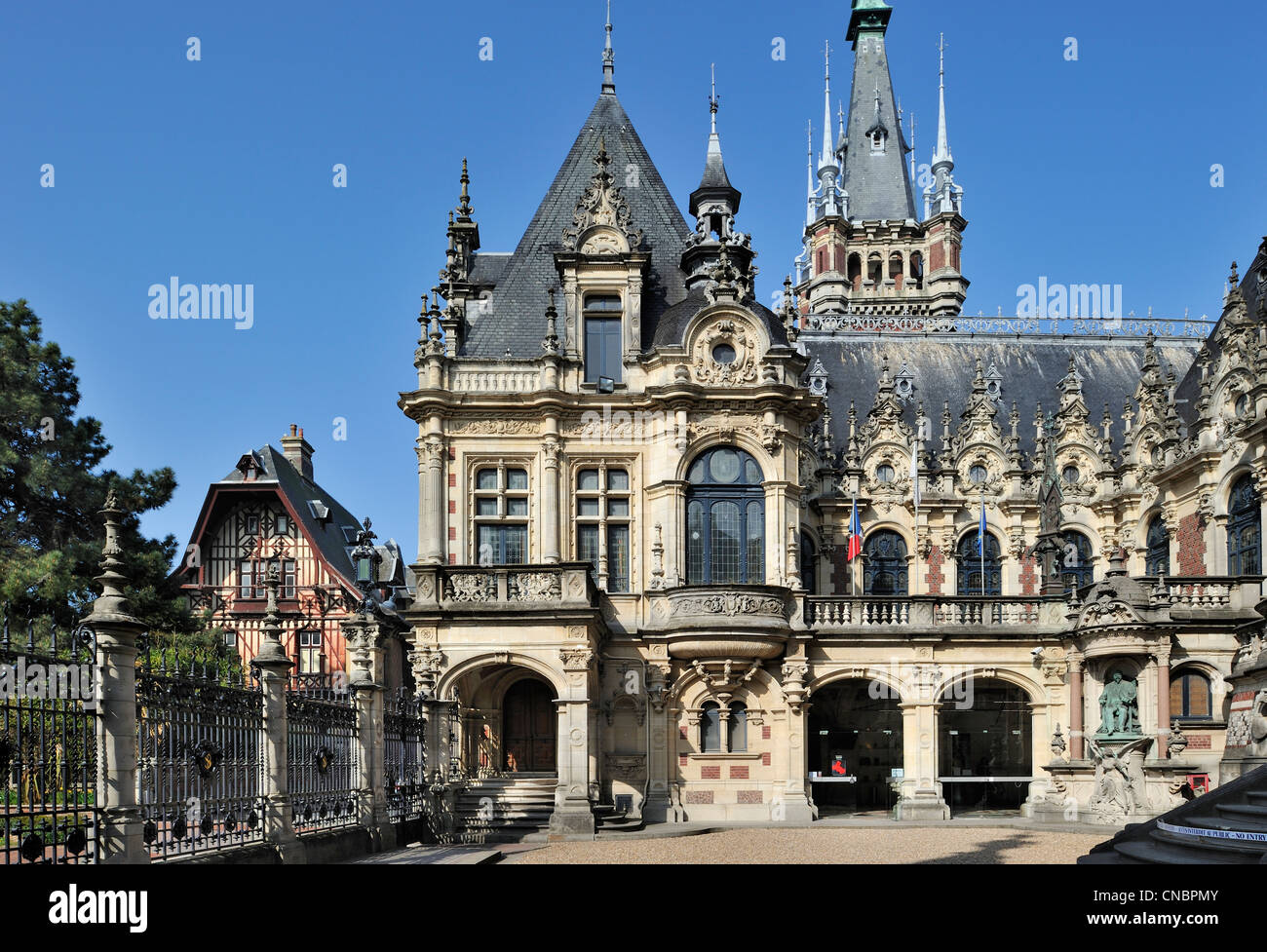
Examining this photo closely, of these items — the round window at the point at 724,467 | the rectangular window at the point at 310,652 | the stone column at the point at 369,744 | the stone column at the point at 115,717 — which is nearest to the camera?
the stone column at the point at 115,717

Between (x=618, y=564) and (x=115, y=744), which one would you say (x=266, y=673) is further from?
(x=618, y=564)

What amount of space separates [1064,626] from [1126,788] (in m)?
4.75

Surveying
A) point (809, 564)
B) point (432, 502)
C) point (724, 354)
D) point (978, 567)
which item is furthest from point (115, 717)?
point (978, 567)

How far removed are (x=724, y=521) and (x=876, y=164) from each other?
44007 mm

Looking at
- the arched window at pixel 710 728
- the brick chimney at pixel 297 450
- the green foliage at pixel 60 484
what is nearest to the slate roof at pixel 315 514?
the brick chimney at pixel 297 450

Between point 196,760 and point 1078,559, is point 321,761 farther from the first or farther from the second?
point 1078,559

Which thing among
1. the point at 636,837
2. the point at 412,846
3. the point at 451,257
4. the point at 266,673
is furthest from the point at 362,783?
the point at 451,257

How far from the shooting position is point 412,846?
2055cm

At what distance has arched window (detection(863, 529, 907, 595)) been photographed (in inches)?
1390

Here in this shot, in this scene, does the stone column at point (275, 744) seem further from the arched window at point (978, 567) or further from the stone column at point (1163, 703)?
the arched window at point (978, 567)

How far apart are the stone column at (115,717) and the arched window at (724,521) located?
19364mm

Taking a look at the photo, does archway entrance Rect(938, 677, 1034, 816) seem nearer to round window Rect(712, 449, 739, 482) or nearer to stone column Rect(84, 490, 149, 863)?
round window Rect(712, 449, 739, 482)

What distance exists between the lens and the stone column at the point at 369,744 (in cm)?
1909

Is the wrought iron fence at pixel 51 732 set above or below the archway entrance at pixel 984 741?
above
